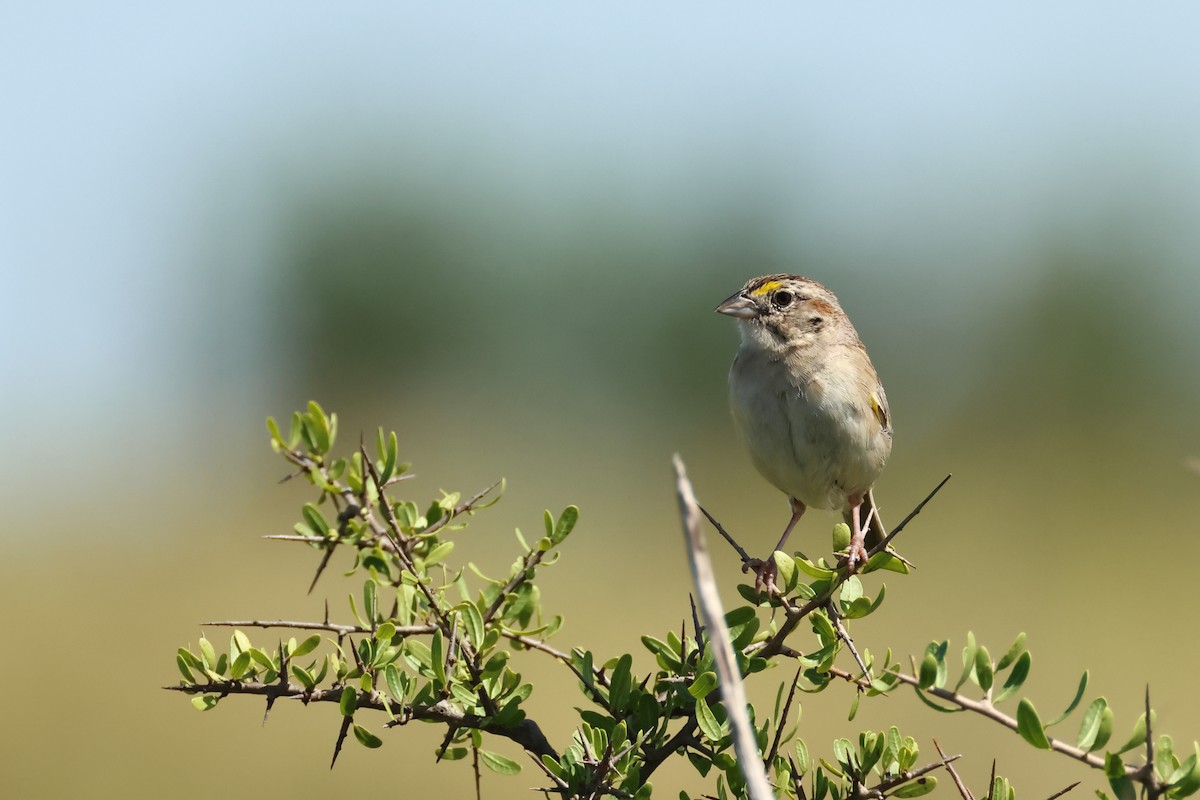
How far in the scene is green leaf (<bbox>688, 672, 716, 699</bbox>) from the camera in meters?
2.49

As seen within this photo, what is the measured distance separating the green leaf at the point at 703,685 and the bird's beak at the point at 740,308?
2.66 metres

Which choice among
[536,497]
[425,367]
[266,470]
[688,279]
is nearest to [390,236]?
[425,367]

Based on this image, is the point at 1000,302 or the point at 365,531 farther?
the point at 1000,302

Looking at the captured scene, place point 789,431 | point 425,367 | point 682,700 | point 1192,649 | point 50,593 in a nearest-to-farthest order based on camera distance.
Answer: point 682,700 < point 789,431 < point 1192,649 < point 50,593 < point 425,367

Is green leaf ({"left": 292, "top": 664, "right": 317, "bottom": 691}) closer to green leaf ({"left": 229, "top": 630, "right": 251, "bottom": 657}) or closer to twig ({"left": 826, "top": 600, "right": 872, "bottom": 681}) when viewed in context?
green leaf ({"left": 229, "top": 630, "right": 251, "bottom": 657})

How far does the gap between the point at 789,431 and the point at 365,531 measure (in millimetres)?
2229

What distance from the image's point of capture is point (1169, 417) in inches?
915

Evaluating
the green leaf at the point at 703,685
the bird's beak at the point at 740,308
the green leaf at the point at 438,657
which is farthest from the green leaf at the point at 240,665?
the bird's beak at the point at 740,308

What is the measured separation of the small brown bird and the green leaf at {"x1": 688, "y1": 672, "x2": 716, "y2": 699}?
193 centimetres

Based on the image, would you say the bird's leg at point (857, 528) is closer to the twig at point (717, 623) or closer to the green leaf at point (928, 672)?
the green leaf at point (928, 672)

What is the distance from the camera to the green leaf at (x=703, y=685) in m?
Result: 2.49

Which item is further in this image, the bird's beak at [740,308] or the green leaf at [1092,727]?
the bird's beak at [740,308]

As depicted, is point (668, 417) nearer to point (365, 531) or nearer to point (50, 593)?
point (50, 593)

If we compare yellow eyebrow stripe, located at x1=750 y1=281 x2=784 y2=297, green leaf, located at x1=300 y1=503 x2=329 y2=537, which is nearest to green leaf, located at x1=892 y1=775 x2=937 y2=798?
green leaf, located at x1=300 y1=503 x2=329 y2=537
